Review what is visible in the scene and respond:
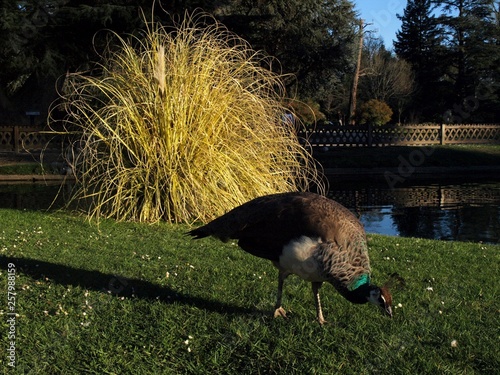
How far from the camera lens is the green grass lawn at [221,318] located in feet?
11.5

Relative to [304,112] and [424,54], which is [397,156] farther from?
[424,54]

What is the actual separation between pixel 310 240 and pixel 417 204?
11.2m

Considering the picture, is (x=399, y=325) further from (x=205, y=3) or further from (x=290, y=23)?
(x=290, y=23)

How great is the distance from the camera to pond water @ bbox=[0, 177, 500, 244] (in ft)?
35.3

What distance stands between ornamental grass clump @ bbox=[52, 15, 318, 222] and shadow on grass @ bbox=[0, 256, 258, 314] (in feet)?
10.3

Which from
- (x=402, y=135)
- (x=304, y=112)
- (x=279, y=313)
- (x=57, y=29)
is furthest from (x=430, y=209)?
(x=57, y=29)

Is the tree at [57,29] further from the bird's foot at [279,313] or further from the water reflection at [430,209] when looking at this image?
the bird's foot at [279,313]

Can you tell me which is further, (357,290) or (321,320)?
(321,320)

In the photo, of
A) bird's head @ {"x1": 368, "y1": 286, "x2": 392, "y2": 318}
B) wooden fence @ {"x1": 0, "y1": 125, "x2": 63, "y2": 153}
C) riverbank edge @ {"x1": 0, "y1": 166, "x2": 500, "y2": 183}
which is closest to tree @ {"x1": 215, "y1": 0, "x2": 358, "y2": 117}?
riverbank edge @ {"x1": 0, "y1": 166, "x2": 500, "y2": 183}

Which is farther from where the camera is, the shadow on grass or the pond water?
the pond water

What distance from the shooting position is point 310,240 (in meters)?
3.80

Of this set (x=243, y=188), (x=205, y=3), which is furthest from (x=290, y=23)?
(x=243, y=188)

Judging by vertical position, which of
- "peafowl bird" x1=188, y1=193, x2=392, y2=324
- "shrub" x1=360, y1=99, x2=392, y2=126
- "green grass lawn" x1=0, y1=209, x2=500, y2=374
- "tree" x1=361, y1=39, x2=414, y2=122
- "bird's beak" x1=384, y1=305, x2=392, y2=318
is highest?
"tree" x1=361, y1=39, x2=414, y2=122

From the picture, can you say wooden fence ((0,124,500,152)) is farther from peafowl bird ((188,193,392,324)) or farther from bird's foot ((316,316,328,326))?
bird's foot ((316,316,328,326))
